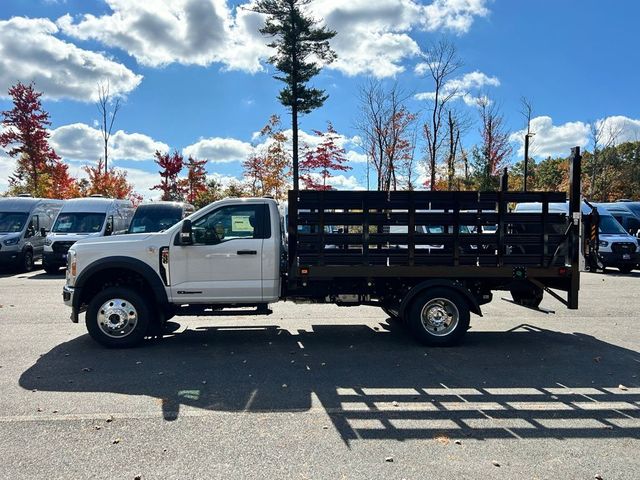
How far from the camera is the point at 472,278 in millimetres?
7191

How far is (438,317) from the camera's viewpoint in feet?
23.4

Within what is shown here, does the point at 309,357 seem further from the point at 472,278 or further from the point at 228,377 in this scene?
the point at 472,278

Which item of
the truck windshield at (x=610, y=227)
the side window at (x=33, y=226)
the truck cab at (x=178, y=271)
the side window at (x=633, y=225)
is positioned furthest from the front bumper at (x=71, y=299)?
the side window at (x=633, y=225)

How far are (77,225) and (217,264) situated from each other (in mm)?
11985

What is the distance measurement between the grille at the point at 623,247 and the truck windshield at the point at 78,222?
18.4m

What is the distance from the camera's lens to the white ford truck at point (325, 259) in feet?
22.4

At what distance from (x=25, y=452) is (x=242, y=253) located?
366 cm

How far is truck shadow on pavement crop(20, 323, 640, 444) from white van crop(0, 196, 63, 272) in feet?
36.4

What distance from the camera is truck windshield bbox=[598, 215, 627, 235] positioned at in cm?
1816

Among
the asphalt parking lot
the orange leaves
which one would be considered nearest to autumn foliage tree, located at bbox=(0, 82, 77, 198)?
the orange leaves

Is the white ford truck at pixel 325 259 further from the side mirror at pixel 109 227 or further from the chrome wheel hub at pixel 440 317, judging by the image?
the side mirror at pixel 109 227

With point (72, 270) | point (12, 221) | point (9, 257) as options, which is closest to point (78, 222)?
point (9, 257)

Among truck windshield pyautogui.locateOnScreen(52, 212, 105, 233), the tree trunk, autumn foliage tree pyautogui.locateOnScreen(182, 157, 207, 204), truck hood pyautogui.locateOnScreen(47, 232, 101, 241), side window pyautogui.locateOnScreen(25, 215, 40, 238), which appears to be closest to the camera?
truck hood pyautogui.locateOnScreen(47, 232, 101, 241)

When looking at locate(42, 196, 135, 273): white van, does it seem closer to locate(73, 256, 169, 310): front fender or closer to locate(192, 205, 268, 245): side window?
locate(73, 256, 169, 310): front fender
